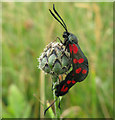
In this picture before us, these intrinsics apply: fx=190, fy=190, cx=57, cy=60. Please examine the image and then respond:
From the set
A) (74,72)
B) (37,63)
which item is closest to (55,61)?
(74,72)

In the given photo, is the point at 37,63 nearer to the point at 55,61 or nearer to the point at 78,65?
the point at 55,61

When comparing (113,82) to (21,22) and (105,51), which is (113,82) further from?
(21,22)

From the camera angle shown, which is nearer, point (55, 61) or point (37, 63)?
point (55, 61)

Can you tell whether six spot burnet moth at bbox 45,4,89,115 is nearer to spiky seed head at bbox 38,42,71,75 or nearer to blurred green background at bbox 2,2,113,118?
spiky seed head at bbox 38,42,71,75

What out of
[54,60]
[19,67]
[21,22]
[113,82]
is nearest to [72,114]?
[113,82]

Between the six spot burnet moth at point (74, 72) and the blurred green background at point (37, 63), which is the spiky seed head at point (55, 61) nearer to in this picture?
the six spot burnet moth at point (74, 72)

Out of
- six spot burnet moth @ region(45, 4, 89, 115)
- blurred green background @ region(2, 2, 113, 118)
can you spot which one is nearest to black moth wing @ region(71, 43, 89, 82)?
six spot burnet moth @ region(45, 4, 89, 115)
